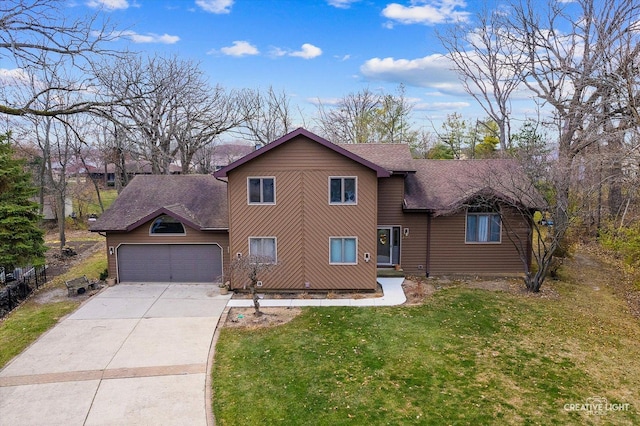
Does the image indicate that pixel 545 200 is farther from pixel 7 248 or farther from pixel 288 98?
pixel 288 98

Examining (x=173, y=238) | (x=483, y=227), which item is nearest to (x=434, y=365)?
(x=483, y=227)

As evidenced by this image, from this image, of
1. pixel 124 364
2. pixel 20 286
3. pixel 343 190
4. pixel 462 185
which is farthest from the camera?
pixel 462 185

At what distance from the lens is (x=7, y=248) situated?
16.4m

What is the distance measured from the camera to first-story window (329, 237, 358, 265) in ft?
51.7

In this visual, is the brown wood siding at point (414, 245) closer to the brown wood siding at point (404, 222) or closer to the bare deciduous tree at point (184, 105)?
the brown wood siding at point (404, 222)

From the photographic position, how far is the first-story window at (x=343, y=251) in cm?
1575

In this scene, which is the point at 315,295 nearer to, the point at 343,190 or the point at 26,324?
the point at 343,190

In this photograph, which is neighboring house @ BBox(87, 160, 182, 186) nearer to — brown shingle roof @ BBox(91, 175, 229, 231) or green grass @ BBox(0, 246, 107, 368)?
brown shingle roof @ BBox(91, 175, 229, 231)

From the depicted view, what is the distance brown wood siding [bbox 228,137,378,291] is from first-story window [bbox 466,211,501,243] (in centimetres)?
472

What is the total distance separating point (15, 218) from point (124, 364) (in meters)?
10.1

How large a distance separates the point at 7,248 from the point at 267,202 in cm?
1046

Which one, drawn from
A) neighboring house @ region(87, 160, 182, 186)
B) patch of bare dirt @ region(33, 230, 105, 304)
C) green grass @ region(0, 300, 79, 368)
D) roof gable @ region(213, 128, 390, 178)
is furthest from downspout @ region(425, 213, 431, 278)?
neighboring house @ region(87, 160, 182, 186)

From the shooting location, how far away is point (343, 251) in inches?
621

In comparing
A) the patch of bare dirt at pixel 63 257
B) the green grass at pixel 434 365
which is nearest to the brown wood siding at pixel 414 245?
the green grass at pixel 434 365
